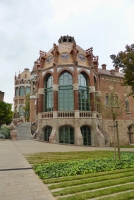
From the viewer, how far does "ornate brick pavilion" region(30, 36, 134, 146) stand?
22.5 m

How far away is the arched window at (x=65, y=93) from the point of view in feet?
77.0

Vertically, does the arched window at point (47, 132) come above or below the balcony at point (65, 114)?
below

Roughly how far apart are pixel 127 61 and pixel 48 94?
1348 centimetres

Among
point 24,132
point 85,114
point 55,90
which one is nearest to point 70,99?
point 55,90

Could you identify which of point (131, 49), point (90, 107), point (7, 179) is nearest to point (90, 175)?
point (7, 179)

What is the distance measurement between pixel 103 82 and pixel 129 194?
2393cm

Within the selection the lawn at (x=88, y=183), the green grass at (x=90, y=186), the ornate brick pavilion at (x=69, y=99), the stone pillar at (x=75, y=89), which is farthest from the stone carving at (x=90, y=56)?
the green grass at (x=90, y=186)

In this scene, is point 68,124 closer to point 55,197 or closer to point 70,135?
point 70,135

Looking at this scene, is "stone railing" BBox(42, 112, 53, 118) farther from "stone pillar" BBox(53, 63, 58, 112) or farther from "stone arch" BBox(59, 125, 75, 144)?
"stone arch" BBox(59, 125, 75, 144)

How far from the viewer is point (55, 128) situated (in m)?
22.3

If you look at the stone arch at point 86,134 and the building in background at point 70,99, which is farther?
the stone arch at point 86,134

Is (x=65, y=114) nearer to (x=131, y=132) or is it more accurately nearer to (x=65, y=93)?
(x=65, y=93)

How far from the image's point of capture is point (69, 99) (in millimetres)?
23719

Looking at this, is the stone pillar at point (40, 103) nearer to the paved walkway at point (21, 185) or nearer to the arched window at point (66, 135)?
the arched window at point (66, 135)
